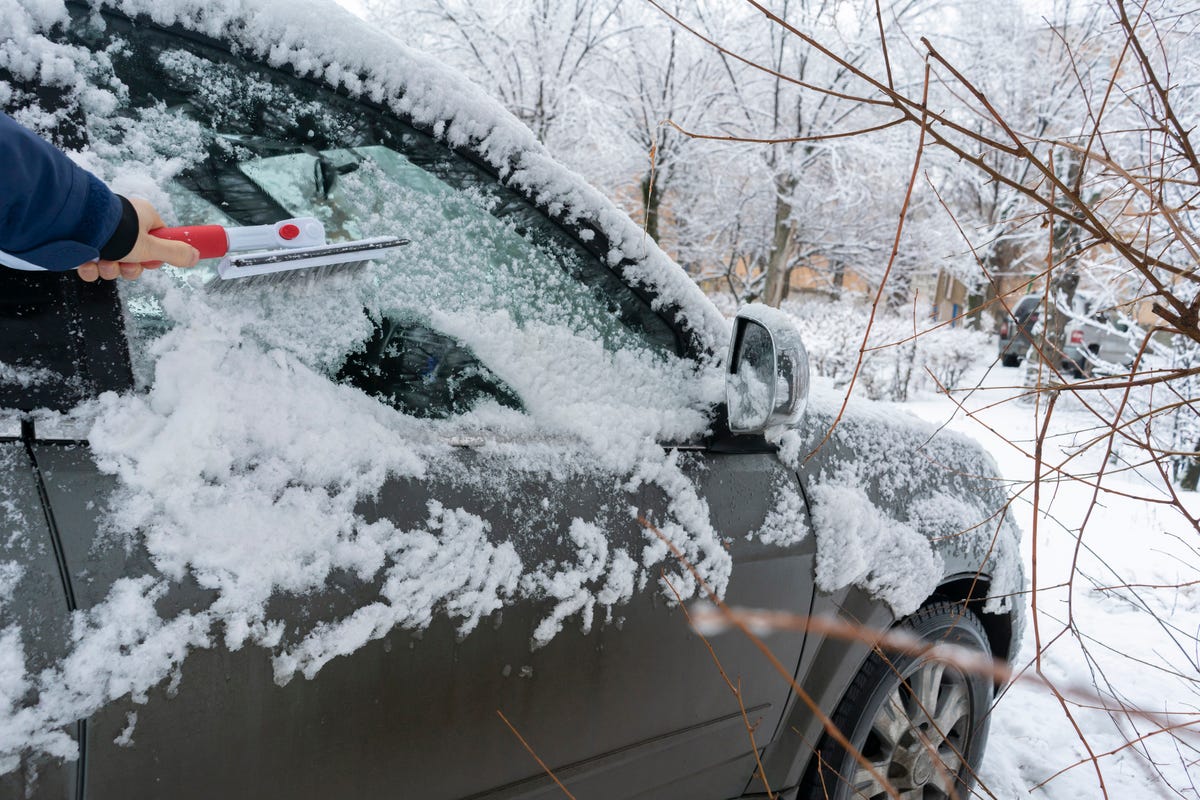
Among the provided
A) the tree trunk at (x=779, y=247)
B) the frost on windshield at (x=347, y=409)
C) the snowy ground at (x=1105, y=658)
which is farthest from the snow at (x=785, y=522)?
the tree trunk at (x=779, y=247)

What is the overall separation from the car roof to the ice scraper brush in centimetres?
28

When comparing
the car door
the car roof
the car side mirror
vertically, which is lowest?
the car door

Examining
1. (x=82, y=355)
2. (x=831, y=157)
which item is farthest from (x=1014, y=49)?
(x=82, y=355)

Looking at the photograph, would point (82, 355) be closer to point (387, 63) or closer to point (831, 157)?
point (387, 63)

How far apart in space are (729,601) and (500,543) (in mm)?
587

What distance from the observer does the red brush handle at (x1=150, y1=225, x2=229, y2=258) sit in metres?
1.17

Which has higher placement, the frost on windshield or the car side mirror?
the car side mirror

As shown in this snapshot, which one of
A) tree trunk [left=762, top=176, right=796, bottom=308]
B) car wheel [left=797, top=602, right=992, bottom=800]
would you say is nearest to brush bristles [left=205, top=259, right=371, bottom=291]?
car wheel [left=797, top=602, right=992, bottom=800]

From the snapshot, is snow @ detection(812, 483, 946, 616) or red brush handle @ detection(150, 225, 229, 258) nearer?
red brush handle @ detection(150, 225, 229, 258)

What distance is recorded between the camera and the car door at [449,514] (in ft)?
3.69

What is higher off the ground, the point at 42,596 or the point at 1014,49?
the point at 1014,49

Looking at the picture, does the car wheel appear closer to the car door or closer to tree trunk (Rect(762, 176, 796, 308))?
the car door

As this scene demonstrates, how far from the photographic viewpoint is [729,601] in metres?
1.69

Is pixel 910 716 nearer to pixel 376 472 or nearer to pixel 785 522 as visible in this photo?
pixel 785 522
